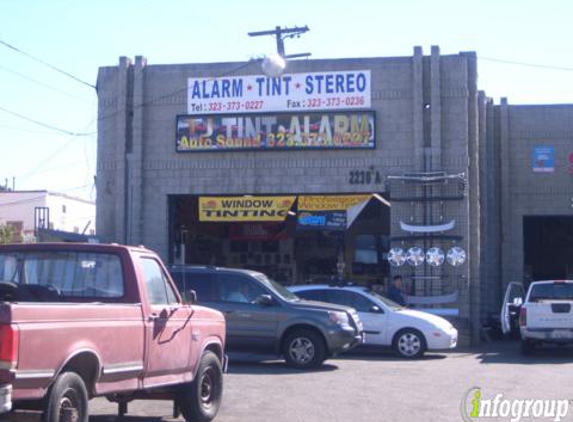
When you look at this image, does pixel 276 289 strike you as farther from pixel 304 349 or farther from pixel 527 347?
pixel 527 347

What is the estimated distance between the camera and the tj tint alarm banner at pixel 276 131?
25.0m

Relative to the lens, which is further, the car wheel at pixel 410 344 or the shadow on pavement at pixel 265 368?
the car wheel at pixel 410 344

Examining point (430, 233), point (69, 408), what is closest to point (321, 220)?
point (430, 233)

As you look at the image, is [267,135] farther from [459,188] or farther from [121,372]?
[121,372]

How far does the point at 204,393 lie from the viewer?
1099 cm

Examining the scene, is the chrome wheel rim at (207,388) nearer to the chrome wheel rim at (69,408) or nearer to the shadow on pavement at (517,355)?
the chrome wheel rim at (69,408)

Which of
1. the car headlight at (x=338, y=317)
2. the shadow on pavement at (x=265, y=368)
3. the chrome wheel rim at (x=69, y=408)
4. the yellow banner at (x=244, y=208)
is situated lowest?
the shadow on pavement at (x=265, y=368)

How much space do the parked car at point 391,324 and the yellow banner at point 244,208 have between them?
5.30 m

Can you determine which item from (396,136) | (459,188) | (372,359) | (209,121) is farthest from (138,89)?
(372,359)

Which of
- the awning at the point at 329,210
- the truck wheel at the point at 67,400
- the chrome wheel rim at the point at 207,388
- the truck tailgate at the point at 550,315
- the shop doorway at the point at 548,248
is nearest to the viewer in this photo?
the truck wheel at the point at 67,400

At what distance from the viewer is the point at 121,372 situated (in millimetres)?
8820

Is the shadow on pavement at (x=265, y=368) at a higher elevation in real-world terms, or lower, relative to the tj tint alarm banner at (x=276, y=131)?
lower

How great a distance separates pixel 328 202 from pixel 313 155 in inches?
52.1

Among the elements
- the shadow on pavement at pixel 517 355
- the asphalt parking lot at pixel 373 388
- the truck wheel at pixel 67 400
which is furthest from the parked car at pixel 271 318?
the truck wheel at pixel 67 400
